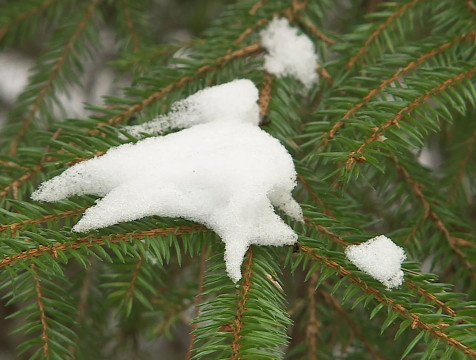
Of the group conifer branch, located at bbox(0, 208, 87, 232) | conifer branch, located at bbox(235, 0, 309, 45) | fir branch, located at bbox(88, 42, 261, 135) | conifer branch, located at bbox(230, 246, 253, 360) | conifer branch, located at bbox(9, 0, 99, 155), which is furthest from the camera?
conifer branch, located at bbox(9, 0, 99, 155)

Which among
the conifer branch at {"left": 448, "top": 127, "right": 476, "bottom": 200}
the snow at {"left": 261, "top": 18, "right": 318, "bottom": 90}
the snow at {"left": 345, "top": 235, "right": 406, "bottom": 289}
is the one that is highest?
the snow at {"left": 261, "top": 18, "right": 318, "bottom": 90}

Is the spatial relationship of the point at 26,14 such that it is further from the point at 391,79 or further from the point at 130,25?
the point at 391,79

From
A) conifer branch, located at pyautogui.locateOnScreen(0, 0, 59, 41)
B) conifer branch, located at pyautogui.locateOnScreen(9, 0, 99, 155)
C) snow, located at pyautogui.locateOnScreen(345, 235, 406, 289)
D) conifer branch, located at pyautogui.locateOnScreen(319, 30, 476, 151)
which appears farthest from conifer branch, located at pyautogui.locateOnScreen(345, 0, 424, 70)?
conifer branch, located at pyautogui.locateOnScreen(0, 0, 59, 41)

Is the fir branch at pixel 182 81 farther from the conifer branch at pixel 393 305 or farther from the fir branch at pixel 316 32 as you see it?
the conifer branch at pixel 393 305

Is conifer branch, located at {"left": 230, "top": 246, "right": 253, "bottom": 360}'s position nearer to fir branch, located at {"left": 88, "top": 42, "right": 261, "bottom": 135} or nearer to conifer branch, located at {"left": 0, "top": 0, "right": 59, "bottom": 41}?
fir branch, located at {"left": 88, "top": 42, "right": 261, "bottom": 135}

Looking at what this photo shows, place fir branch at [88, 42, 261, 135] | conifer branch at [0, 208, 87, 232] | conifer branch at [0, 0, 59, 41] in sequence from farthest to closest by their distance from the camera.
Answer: conifer branch at [0, 0, 59, 41] < fir branch at [88, 42, 261, 135] < conifer branch at [0, 208, 87, 232]

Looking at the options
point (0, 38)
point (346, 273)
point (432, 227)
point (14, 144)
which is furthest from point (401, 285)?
point (0, 38)

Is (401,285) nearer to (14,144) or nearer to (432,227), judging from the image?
(432,227)

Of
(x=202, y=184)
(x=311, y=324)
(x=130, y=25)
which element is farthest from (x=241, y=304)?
(x=130, y=25)
